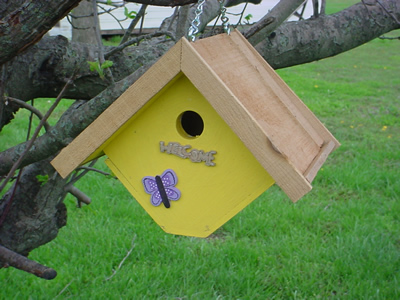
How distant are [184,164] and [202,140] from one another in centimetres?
11

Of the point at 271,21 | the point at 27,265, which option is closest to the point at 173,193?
the point at 27,265

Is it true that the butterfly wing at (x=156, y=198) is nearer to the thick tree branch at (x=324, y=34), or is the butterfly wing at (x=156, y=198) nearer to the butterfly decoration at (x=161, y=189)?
the butterfly decoration at (x=161, y=189)

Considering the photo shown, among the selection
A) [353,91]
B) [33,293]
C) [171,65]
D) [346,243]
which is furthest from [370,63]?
[171,65]

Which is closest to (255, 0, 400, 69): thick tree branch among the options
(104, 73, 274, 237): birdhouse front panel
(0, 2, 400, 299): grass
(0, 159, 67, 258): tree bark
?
(104, 73, 274, 237): birdhouse front panel

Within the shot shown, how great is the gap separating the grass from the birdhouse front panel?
0.92 metres

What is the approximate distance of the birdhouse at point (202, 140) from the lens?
127cm

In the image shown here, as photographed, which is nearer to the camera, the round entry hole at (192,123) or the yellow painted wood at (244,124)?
→ the yellow painted wood at (244,124)

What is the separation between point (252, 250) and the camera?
3322 mm

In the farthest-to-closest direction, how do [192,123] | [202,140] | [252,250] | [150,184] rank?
1. [252,250]
2. [192,123]
3. [150,184]
4. [202,140]

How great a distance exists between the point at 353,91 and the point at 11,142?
5.09 m

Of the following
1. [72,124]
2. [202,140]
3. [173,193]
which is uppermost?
[72,124]

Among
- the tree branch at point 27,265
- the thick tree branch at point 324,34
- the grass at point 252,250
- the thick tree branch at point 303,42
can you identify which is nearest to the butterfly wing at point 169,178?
the thick tree branch at point 303,42

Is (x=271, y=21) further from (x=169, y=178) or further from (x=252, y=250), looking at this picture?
(x=252, y=250)

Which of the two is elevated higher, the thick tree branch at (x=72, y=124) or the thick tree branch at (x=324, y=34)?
the thick tree branch at (x=72, y=124)
